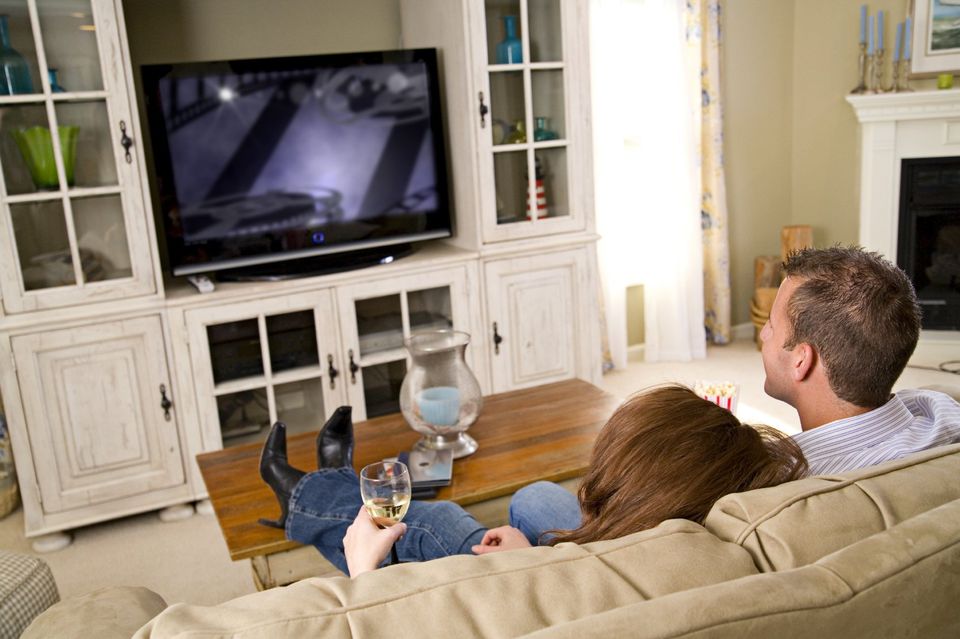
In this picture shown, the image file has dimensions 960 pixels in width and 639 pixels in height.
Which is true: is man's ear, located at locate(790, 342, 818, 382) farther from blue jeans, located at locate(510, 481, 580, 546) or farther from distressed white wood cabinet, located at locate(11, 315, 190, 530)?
distressed white wood cabinet, located at locate(11, 315, 190, 530)

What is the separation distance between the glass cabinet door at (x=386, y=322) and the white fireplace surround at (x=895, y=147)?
2.24 m

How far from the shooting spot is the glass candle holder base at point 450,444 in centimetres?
227

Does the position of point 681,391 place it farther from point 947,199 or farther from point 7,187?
point 947,199

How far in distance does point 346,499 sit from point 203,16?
2.41 m

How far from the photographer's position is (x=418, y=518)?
5.82 feet

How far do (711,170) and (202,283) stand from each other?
277cm

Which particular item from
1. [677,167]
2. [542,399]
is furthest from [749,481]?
[677,167]

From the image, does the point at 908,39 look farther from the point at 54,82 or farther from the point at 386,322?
the point at 54,82

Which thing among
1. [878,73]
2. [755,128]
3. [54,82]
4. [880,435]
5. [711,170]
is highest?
[54,82]

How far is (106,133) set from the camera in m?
3.01

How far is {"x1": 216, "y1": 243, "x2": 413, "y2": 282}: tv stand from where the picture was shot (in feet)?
10.9

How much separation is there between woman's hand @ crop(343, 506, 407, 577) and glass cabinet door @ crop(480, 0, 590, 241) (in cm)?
223

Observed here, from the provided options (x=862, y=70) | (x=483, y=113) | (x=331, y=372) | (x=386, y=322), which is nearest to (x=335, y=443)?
(x=331, y=372)

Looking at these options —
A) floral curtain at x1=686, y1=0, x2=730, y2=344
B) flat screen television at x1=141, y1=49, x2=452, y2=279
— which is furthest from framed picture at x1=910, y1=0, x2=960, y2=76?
flat screen television at x1=141, y1=49, x2=452, y2=279
